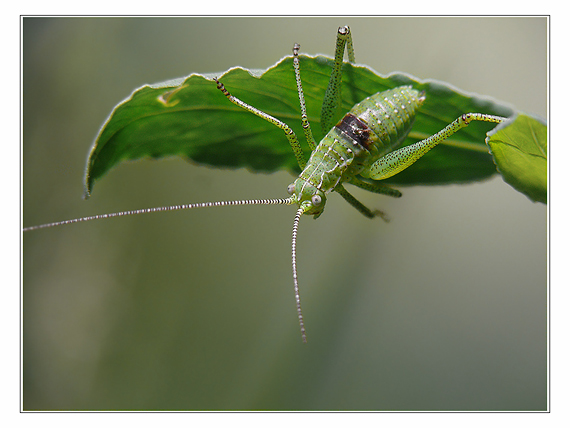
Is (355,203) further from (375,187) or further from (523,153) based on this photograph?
(523,153)

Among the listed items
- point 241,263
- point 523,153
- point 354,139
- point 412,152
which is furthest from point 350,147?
point 241,263

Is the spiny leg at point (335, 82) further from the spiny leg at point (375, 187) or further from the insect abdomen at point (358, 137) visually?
the spiny leg at point (375, 187)

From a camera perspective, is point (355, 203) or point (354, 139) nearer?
point (354, 139)

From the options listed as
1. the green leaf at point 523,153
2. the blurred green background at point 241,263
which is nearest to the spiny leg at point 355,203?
the blurred green background at point 241,263

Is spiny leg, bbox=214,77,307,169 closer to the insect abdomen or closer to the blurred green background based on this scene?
the insect abdomen

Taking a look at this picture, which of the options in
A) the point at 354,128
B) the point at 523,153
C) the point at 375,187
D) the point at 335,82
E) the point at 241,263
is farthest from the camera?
the point at 241,263

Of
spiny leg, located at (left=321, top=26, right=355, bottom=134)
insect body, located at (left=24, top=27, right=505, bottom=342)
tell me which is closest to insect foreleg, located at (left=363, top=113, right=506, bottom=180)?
insect body, located at (left=24, top=27, right=505, bottom=342)

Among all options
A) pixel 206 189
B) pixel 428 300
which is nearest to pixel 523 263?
pixel 428 300
